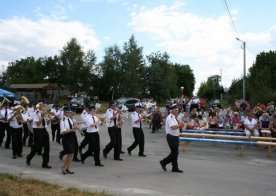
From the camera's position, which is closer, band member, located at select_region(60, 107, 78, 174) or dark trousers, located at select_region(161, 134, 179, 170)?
band member, located at select_region(60, 107, 78, 174)

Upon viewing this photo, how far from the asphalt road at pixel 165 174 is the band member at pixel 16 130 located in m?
0.34

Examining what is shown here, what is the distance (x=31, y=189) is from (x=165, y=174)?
139 inches

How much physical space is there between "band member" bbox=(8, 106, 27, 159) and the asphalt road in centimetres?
34

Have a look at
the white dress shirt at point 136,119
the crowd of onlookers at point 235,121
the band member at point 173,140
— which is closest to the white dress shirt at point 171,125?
the band member at point 173,140

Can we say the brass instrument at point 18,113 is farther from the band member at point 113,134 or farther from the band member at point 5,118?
the band member at point 113,134

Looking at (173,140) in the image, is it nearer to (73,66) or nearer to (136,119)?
(136,119)

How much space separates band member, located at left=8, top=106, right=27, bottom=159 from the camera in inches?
485

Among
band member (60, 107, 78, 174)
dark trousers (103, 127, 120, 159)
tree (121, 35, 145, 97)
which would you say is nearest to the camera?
band member (60, 107, 78, 174)

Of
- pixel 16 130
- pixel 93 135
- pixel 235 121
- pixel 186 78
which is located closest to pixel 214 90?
pixel 186 78

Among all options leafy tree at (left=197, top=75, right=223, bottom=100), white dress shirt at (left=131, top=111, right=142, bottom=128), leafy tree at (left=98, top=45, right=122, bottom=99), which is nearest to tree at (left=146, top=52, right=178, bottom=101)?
leafy tree at (left=98, top=45, right=122, bottom=99)

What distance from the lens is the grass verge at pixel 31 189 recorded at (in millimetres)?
7496

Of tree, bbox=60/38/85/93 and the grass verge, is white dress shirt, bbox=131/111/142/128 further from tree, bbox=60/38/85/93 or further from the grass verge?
tree, bbox=60/38/85/93

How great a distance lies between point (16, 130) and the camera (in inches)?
499

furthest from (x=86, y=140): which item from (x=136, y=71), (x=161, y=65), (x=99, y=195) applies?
(x=161, y=65)
